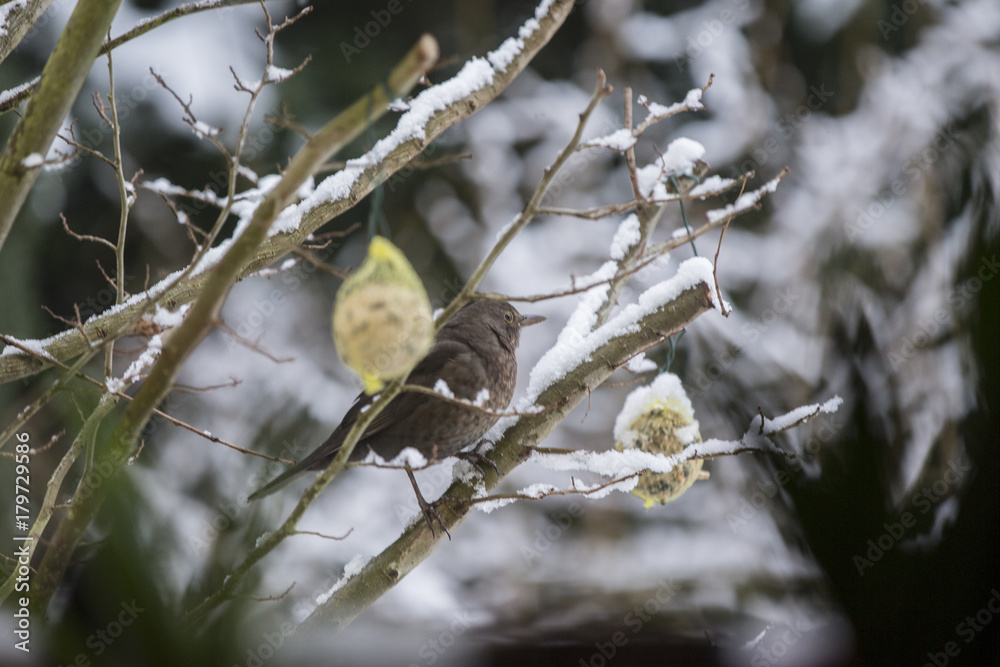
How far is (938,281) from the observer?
3.78 ft

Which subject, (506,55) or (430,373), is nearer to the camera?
(506,55)

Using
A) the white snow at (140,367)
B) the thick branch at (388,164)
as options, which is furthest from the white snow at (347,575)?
the thick branch at (388,164)

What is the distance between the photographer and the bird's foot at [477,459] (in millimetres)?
2355

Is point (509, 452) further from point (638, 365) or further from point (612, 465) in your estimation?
point (638, 365)

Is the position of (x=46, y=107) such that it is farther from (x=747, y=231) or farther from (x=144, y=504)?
(x=747, y=231)

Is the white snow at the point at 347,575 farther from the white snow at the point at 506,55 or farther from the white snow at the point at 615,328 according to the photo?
the white snow at the point at 506,55

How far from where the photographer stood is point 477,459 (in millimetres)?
2408

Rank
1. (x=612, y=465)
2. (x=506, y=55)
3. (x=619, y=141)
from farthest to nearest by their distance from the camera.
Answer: (x=506, y=55)
(x=612, y=465)
(x=619, y=141)

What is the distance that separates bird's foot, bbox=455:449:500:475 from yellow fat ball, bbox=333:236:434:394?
936 mm

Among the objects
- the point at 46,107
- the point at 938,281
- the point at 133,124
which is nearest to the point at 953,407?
the point at 938,281

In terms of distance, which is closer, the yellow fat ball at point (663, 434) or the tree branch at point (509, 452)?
the tree branch at point (509, 452)

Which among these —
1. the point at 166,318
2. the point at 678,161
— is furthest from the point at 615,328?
the point at 166,318

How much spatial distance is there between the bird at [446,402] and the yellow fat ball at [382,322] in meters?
0.96

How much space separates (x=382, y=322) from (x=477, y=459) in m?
1.06
